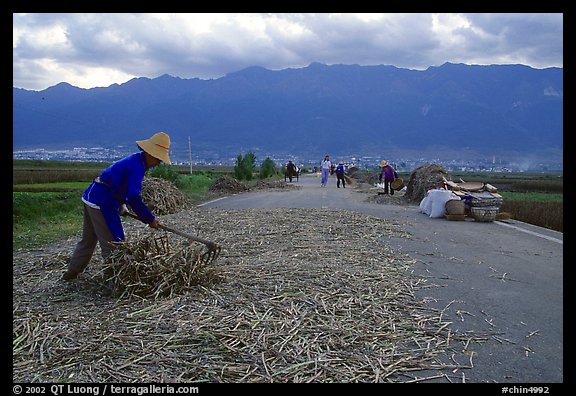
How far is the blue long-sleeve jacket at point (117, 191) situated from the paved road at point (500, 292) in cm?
348

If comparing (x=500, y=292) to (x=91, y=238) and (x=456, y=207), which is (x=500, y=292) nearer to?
(x=91, y=238)

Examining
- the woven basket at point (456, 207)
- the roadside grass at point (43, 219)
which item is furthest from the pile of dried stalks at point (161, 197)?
the woven basket at point (456, 207)

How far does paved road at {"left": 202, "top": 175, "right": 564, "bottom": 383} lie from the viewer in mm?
4188

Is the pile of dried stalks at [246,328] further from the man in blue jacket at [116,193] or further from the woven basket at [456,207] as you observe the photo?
the woven basket at [456,207]

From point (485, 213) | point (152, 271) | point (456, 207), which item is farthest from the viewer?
point (456, 207)

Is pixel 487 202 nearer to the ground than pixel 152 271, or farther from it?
farther from it

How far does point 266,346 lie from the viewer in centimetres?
433

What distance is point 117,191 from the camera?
Answer: 581cm

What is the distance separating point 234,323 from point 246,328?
147 mm

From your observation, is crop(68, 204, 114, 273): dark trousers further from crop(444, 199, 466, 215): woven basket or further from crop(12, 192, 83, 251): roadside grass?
crop(444, 199, 466, 215): woven basket

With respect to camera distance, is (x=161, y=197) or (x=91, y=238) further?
(x=161, y=197)

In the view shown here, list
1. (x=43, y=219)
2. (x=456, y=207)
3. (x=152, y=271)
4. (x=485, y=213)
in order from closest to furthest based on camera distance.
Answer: (x=152, y=271), (x=43, y=219), (x=485, y=213), (x=456, y=207)

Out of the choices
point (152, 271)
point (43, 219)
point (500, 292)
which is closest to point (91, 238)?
point (152, 271)

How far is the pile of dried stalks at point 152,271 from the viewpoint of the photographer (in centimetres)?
561
